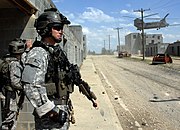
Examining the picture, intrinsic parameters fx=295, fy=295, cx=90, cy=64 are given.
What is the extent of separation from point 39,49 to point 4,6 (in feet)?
10.4

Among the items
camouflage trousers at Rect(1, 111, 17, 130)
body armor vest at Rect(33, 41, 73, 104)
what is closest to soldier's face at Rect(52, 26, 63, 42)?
body armor vest at Rect(33, 41, 73, 104)

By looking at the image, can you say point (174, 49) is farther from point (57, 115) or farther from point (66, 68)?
point (57, 115)

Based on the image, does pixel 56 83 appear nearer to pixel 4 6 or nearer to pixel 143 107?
pixel 4 6

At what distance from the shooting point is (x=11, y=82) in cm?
407

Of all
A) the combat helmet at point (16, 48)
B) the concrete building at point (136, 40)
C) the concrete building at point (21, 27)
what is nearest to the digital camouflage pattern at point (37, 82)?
the combat helmet at point (16, 48)

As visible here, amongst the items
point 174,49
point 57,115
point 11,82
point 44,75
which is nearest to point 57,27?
point 44,75

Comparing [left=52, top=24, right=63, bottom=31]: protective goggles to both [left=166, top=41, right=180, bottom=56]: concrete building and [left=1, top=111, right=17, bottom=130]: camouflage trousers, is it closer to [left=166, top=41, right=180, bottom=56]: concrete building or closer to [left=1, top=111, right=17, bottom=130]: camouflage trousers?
[left=1, top=111, right=17, bottom=130]: camouflage trousers

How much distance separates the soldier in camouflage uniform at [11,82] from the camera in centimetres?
406

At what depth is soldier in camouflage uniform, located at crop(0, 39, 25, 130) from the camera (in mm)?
4062

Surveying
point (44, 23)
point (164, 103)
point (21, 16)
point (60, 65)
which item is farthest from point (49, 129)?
point (164, 103)

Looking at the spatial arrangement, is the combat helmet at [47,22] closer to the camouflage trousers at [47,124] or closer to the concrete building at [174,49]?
the camouflage trousers at [47,124]

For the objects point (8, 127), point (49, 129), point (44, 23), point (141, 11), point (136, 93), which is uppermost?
point (141, 11)

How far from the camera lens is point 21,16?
17.7 ft

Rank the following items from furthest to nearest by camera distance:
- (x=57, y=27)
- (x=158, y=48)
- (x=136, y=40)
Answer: (x=136, y=40)
(x=158, y=48)
(x=57, y=27)
